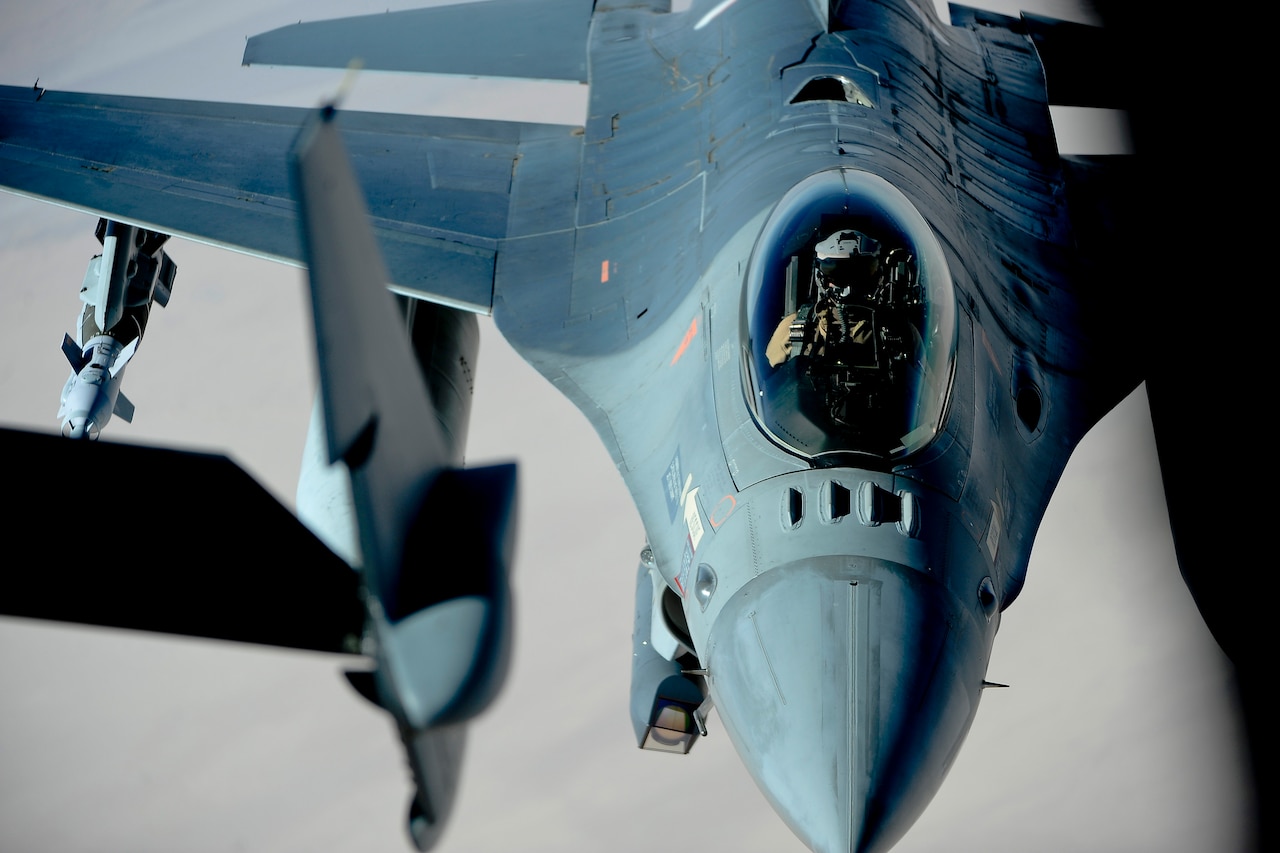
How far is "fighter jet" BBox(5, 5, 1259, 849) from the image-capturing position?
454 cm

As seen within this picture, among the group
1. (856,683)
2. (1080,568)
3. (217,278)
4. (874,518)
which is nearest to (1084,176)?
(1080,568)

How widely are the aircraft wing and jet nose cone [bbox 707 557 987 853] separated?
3.43 meters

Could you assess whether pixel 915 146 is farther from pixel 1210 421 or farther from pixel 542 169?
pixel 1210 421

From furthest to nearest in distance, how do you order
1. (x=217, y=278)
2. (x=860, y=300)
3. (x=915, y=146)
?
1. (x=217, y=278)
2. (x=915, y=146)
3. (x=860, y=300)

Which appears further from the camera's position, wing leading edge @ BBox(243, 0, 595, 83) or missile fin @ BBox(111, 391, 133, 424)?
wing leading edge @ BBox(243, 0, 595, 83)

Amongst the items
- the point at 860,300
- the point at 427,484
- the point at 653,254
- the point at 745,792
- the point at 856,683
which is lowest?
the point at 745,792

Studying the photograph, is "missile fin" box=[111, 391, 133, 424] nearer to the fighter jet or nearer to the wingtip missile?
the wingtip missile

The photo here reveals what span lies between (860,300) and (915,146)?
2605 millimetres

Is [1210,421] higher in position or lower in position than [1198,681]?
higher

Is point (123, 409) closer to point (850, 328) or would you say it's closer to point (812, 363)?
point (812, 363)

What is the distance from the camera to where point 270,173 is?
7.92 metres

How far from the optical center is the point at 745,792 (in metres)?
7.19

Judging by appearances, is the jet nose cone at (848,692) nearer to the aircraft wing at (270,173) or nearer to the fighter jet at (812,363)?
the fighter jet at (812,363)

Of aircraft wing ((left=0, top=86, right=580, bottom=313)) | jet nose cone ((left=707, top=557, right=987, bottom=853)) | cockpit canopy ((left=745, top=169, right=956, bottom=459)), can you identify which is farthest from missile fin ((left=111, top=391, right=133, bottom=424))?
jet nose cone ((left=707, top=557, right=987, bottom=853))
